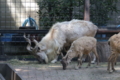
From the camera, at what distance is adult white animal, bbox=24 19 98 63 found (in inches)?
357

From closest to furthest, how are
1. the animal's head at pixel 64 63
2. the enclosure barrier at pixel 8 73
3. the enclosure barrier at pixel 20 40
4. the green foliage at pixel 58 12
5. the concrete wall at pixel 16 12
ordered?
the enclosure barrier at pixel 8 73 < the animal's head at pixel 64 63 < the enclosure barrier at pixel 20 40 < the green foliage at pixel 58 12 < the concrete wall at pixel 16 12

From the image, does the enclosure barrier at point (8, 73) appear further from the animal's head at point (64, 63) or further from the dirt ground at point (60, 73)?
the animal's head at point (64, 63)

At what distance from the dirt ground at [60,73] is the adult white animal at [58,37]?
581 mm

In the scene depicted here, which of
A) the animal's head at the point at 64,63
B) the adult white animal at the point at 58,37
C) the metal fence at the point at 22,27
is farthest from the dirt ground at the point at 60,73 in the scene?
the metal fence at the point at 22,27

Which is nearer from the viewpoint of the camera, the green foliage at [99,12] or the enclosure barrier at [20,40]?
the enclosure barrier at [20,40]

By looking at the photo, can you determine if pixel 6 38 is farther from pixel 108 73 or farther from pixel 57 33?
pixel 108 73

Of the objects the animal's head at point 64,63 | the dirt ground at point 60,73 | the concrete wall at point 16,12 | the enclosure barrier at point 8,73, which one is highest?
the concrete wall at point 16,12

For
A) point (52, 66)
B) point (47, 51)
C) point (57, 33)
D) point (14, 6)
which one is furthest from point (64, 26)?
point (14, 6)

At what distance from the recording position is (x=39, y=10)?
11.2m

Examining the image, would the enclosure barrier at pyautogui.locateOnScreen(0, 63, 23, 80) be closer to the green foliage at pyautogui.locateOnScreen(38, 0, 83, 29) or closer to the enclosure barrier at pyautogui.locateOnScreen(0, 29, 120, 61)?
the enclosure barrier at pyautogui.locateOnScreen(0, 29, 120, 61)

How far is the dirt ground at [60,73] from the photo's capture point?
6648mm

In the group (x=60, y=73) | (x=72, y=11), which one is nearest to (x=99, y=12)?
(x=72, y=11)

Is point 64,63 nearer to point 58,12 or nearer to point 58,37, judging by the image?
point 58,37

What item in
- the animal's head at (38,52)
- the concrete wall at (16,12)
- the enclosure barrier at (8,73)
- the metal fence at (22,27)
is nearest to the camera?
the enclosure barrier at (8,73)
